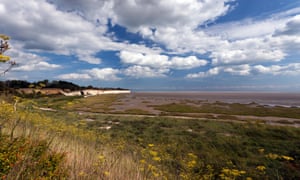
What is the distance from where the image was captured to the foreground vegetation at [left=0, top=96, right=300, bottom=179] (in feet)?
8.75

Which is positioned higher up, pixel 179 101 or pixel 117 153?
pixel 117 153

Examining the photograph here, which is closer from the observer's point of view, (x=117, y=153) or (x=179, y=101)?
(x=117, y=153)

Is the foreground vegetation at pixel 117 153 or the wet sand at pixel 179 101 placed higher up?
the foreground vegetation at pixel 117 153

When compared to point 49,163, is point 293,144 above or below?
below

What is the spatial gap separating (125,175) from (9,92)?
114 inches

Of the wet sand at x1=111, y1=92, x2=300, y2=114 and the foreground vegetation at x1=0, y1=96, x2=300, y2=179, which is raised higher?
the foreground vegetation at x1=0, y1=96, x2=300, y2=179

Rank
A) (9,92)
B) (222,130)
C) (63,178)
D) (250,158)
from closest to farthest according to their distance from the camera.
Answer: (63,178) < (9,92) < (250,158) < (222,130)

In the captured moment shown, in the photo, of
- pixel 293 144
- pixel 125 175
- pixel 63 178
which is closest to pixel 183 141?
pixel 293 144

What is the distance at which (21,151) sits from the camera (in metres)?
2.51

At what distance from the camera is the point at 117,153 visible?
5.23 m

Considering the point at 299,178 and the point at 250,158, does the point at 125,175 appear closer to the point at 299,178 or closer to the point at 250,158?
the point at 299,178

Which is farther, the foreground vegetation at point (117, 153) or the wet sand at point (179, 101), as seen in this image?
the wet sand at point (179, 101)

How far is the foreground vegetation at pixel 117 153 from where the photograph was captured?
8.75ft

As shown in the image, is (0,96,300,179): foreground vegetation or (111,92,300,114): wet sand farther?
(111,92,300,114): wet sand
